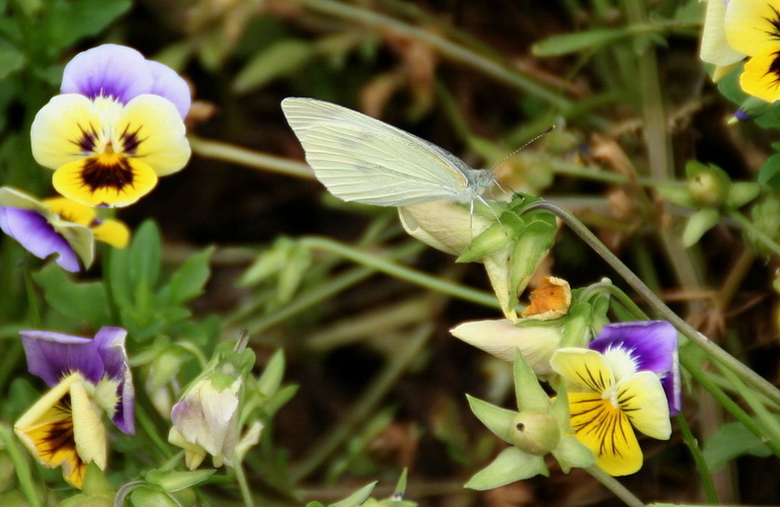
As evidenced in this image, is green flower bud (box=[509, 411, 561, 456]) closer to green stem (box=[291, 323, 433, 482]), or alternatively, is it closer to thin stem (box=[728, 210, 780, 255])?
thin stem (box=[728, 210, 780, 255])

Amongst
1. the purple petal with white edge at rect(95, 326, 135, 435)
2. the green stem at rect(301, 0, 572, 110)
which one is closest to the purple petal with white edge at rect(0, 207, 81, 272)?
the purple petal with white edge at rect(95, 326, 135, 435)

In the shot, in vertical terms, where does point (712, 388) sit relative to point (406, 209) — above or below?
below

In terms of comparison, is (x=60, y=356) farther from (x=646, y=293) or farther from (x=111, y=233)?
(x=646, y=293)

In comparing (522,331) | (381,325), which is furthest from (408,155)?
(381,325)

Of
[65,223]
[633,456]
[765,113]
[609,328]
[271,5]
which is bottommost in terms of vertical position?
[633,456]

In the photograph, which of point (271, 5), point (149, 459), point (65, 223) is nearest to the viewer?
point (65, 223)

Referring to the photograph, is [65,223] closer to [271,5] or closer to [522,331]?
[522,331]

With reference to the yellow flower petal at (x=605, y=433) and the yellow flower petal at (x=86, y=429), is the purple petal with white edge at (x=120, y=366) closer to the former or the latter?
the yellow flower petal at (x=86, y=429)
